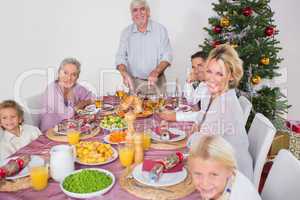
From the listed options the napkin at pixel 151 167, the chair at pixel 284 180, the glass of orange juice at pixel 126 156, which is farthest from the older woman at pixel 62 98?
the chair at pixel 284 180

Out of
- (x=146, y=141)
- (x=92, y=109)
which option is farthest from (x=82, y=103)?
(x=146, y=141)

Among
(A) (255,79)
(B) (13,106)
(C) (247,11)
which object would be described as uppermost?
(C) (247,11)

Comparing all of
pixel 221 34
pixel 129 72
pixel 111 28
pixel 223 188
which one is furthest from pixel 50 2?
pixel 223 188

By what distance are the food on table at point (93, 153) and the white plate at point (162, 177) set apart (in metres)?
0.19

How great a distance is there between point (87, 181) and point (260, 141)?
1011 millimetres

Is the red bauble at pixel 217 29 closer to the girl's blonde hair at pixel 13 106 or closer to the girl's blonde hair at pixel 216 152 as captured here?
the girl's blonde hair at pixel 13 106

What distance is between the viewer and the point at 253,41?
3.00 metres

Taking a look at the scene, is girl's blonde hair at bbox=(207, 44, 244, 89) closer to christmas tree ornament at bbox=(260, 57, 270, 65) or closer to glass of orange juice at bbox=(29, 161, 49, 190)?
glass of orange juice at bbox=(29, 161, 49, 190)

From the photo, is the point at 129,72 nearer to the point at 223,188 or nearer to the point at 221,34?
the point at 221,34

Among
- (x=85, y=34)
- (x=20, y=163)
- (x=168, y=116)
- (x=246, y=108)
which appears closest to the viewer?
(x=20, y=163)

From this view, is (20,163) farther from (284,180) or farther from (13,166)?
(284,180)

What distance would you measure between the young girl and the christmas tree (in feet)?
6.54

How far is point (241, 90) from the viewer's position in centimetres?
317

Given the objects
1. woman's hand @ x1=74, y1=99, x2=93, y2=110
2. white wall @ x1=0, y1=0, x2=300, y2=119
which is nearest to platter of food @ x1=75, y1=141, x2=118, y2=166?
woman's hand @ x1=74, y1=99, x2=93, y2=110
